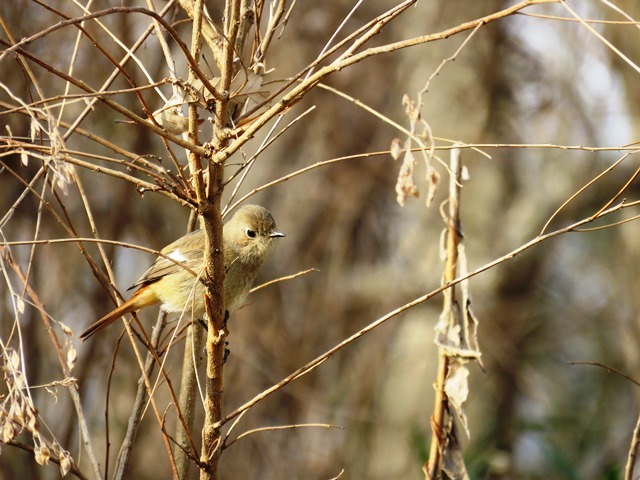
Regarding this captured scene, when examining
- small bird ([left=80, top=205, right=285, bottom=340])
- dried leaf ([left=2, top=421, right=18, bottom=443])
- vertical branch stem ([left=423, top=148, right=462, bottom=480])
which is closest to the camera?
dried leaf ([left=2, top=421, right=18, bottom=443])

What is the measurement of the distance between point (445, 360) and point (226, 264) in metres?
1.70

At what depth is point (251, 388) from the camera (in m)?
8.20

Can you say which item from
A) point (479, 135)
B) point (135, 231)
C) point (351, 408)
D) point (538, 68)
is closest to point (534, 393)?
point (351, 408)

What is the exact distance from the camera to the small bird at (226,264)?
4289 mm

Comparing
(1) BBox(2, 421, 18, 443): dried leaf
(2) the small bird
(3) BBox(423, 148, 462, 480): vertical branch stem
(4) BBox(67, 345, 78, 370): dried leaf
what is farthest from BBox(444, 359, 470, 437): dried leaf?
(2) the small bird

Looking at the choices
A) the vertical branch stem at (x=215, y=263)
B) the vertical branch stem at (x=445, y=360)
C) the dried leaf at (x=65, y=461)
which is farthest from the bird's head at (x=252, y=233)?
the dried leaf at (x=65, y=461)

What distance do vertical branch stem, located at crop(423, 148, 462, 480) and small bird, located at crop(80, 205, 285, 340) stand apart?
156 centimetres

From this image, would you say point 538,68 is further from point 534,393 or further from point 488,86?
point 534,393

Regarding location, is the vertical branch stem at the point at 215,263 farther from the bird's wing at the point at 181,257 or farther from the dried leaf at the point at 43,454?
the bird's wing at the point at 181,257

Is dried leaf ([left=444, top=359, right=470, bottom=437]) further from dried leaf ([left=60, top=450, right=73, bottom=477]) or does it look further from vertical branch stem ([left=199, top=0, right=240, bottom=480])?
dried leaf ([left=60, top=450, right=73, bottom=477])

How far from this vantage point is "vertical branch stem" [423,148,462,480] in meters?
2.69

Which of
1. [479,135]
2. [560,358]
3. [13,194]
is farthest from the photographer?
[560,358]

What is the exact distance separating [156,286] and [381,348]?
216 inches

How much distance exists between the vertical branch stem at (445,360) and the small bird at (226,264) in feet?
5.13
